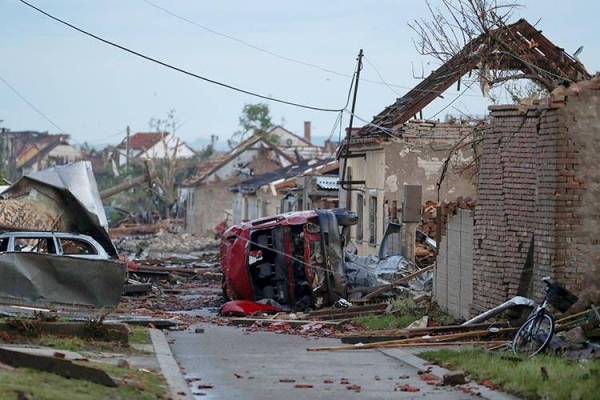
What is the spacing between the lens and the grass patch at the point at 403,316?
20516 millimetres

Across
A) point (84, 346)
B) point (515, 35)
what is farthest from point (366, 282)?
point (84, 346)

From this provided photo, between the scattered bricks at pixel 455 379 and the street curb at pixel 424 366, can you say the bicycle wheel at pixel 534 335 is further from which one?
the scattered bricks at pixel 455 379

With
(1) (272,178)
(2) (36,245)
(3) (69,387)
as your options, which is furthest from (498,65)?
(1) (272,178)

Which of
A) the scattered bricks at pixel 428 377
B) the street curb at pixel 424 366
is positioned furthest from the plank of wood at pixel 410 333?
the scattered bricks at pixel 428 377

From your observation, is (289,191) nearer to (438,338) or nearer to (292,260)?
(292,260)

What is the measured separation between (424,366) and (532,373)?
244cm

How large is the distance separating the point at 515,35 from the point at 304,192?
66.9ft

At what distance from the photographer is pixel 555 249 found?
1648 centimetres

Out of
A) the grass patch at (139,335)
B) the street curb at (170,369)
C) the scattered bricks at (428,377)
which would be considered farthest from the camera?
the grass patch at (139,335)

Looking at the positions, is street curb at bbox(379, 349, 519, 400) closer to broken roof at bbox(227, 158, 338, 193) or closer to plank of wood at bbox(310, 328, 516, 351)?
plank of wood at bbox(310, 328, 516, 351)

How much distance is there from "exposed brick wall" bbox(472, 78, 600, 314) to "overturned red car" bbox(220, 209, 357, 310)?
7713 millimetres

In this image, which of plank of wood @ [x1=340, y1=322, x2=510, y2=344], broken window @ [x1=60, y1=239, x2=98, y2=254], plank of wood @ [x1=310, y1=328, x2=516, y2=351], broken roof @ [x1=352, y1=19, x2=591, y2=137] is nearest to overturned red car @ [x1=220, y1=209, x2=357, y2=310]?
broken window @ [x1=60, y1=239, x2=98, y2=254]

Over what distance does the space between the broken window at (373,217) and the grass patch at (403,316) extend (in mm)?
11991

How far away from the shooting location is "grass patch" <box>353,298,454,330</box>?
2052cm
